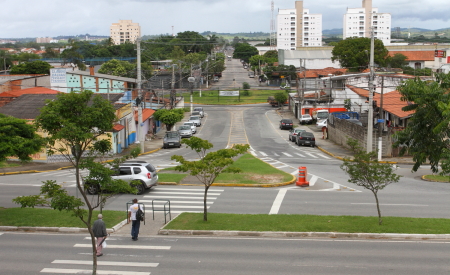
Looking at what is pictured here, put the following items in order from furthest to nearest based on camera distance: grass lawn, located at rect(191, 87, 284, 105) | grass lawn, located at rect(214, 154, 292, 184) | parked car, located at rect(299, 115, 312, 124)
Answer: grass lawn, located at rect(191, 87, 284, 105) → parked car, located at rect(299, 115, 312, 124) → grass lawn, located at rect(214, 154, 292, 184)

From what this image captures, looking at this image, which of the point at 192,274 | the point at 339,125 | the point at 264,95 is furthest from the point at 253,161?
the point at 264,95

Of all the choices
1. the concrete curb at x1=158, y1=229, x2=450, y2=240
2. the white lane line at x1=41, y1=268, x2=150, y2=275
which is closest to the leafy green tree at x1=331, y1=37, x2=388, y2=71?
the concrete curb at x1=158, y1=229, x2=450, y2=240

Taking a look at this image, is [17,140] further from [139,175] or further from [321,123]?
[321,123]

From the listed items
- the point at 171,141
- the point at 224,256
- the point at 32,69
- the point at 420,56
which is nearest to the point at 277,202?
the point at 224,256

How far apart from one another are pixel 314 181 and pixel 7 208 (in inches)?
638

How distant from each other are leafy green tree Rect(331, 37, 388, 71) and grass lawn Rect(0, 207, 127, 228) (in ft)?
245

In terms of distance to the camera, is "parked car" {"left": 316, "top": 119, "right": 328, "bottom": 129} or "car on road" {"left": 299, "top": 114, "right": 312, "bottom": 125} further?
"car on road" {"left": 299, "top": 114, "right": 312, "bottom": 125}

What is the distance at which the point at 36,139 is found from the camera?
67.1 ft

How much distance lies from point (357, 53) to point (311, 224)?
7687 centimetres

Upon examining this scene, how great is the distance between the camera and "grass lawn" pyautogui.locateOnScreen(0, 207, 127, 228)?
18.1 metres

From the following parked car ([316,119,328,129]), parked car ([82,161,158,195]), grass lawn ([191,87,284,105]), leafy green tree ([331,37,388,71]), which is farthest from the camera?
grass lawn ([191,87,284,105])

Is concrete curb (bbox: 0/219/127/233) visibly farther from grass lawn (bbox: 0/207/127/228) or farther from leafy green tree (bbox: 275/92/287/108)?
leafy green tree (bbox: 275/92/287/108)

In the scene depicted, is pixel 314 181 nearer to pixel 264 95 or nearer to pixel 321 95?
pixel 321 95

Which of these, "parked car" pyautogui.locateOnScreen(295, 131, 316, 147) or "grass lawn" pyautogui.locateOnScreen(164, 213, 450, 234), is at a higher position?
"grass lawn" pyautogui.locateOnScreen(164, 213, 450, 234)
